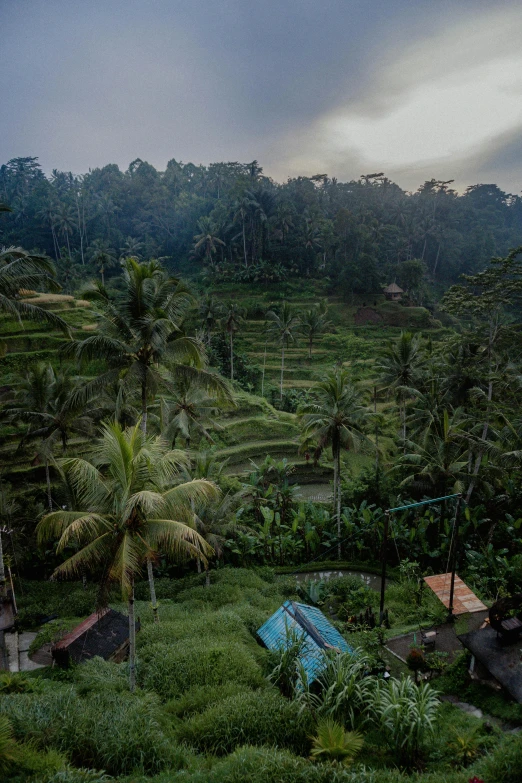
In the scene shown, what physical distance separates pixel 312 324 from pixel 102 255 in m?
24.8

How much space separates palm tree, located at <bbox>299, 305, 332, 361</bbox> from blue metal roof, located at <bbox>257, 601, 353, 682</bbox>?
36.4 m

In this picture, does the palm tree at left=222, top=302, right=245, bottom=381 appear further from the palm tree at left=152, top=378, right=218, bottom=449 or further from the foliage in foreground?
the foliage in foreground

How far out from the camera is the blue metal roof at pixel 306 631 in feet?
36.7

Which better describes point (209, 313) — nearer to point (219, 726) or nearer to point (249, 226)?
point (249, 226)

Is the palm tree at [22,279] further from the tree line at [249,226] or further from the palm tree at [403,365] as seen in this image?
the tree line at [249,226]

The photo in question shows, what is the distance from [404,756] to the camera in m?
7.95

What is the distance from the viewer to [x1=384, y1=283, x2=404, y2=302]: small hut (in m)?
55.8

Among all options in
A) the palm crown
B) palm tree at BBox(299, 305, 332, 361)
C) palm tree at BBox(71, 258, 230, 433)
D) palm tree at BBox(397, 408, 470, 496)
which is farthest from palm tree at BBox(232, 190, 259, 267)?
the palm crown

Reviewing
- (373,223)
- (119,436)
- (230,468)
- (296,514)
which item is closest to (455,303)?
(296,514)

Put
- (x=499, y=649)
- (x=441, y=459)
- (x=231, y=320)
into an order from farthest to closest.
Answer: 1. (x=231, y=320)
2. (x=441, y=459)
3. (x=499, y=649)

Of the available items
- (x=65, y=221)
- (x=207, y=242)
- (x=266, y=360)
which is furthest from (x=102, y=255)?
(x=266, y=360)

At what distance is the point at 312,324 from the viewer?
161ft

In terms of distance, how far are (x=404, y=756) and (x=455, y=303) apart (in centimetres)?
1835

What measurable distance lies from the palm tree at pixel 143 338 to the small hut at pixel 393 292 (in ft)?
144
